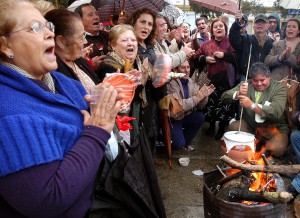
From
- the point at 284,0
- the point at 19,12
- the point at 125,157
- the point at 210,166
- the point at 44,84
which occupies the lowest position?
the point at 210,166

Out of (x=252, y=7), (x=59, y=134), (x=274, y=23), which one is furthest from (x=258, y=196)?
(x=252, y=7)

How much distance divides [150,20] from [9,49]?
2928mm

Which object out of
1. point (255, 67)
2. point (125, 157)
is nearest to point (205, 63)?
point (255, 67)

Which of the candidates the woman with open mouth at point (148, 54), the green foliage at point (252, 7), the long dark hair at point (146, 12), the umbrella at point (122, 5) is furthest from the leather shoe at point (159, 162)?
the green foliage at point (252, 7)

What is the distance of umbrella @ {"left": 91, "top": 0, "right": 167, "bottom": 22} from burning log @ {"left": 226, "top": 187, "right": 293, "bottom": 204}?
139 inches

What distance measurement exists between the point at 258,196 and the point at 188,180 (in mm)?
1862

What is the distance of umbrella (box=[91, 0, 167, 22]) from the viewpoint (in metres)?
5.26

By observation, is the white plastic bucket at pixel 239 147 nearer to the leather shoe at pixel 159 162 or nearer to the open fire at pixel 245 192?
the open fire at pixel 245 192

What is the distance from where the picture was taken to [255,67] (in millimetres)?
4238

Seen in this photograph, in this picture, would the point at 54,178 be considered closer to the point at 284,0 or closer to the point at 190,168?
the point at 190,168

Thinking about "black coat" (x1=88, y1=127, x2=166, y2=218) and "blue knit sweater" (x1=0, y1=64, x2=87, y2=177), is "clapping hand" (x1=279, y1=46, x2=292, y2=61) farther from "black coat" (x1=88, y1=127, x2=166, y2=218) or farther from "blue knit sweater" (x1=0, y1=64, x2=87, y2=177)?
"blue knit sweater" (x1=0, y1=64, x2=87, y2=177)

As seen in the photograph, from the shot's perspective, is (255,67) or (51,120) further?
(255,67)

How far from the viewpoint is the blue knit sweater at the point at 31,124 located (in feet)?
3.55

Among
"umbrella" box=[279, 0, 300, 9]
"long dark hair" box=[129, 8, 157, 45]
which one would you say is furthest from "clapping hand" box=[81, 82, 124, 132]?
"umbrella" box=[279, 0, 300, 9]
